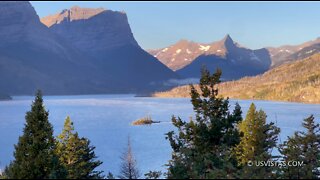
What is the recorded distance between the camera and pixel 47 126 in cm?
2931

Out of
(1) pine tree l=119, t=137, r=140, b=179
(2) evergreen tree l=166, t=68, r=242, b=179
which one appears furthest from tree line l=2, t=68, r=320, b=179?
(1) pine tree l=119, t=137, r=140, b=179

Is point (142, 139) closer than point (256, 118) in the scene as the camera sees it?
No

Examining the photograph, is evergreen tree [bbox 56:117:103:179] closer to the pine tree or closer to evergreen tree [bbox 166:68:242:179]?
the pine tree

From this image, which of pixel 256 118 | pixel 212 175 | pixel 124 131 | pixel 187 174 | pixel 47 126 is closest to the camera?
pixel 212 175

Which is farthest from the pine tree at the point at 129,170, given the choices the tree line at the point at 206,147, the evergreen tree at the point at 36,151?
the evergreen tree at the point at 36,151

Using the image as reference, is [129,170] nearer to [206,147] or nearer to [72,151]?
[72,151]

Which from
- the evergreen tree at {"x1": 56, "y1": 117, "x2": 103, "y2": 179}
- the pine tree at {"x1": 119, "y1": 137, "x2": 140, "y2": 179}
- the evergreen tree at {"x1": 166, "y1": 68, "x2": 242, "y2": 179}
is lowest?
the pine tree at {"x1": 119, "y1": 137, "x2": 140, "y2": 179}

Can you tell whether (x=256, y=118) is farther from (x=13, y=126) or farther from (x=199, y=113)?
(x=13, y=126)

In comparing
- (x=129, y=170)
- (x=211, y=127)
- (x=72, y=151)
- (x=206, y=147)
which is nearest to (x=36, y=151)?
(x=206, y=147)

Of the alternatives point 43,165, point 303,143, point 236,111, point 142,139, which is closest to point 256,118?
point 303,143

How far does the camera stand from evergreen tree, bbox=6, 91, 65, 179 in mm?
26406

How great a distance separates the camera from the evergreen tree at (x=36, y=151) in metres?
26.4

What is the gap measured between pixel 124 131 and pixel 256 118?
358 feet

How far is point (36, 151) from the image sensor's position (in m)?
28.2
